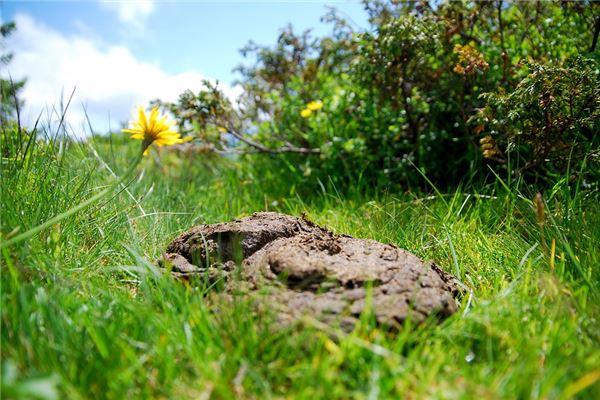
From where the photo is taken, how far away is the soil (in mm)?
1547

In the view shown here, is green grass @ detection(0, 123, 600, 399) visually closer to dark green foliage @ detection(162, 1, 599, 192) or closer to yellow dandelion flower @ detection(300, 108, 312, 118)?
dark green foliage @ detection(162, 1, 599, 192)

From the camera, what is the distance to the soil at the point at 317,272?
5.08 ft

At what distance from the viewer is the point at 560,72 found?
2.45m

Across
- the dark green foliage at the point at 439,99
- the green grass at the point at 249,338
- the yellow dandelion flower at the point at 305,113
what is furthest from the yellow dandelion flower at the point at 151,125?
the yellow dandelion flower at the point at 305,113

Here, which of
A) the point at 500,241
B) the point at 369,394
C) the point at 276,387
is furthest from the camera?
the point at 500,241

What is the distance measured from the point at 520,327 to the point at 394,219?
43.3 inches

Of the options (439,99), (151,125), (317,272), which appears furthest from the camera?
(439,99)

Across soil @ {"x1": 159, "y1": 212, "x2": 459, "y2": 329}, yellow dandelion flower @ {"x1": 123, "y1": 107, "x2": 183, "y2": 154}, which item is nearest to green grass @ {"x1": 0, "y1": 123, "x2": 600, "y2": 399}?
soil @ {"x1": 159, "y1": 212, "x2": 459, "y2": 329}

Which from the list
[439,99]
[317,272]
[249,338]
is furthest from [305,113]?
[249,338]

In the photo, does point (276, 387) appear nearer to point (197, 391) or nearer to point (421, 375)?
point (197, 391)

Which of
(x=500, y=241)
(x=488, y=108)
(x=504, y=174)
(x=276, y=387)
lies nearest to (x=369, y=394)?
(x=276, y=387)

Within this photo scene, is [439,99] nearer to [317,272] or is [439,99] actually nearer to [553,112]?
[553,112]

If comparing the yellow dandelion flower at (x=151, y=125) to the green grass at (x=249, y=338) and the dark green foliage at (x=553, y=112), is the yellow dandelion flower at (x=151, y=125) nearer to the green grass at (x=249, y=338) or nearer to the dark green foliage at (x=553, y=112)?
the green grass at (x=249, y=338)

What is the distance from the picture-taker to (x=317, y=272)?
1666 millimetres
